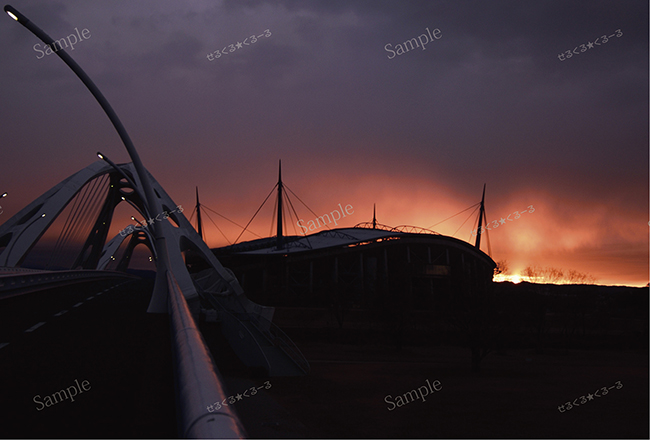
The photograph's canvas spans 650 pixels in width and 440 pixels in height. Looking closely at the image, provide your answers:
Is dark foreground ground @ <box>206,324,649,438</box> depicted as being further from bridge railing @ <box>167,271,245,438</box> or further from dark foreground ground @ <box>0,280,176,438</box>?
bridge railing @ <box>167,271,245,438</box>

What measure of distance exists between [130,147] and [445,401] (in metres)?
21.1

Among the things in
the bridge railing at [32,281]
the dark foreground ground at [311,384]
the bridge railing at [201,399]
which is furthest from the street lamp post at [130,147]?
the bridge railing at [201,399]

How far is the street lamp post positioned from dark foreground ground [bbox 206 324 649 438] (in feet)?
23.6

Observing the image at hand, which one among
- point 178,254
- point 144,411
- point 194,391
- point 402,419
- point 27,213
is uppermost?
point 27,213

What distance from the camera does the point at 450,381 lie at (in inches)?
1313

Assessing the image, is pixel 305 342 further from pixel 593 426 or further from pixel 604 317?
pixel 604 317

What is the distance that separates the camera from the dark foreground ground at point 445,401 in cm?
2145

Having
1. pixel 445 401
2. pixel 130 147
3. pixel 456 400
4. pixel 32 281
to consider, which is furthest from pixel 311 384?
pixel 130 147

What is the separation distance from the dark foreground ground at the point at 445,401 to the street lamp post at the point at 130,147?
23.6 ft

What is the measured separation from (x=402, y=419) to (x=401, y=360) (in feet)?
66.9

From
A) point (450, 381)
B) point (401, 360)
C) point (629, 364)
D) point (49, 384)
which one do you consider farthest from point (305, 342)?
point (49, 384)

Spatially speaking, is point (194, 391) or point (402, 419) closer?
point (194, 391)

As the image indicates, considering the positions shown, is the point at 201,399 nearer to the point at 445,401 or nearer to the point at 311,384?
the point at 445,401

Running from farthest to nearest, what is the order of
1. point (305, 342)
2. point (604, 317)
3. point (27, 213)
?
1. point (604, 317)
2. point (305, 342)
3. point (27, 213)
